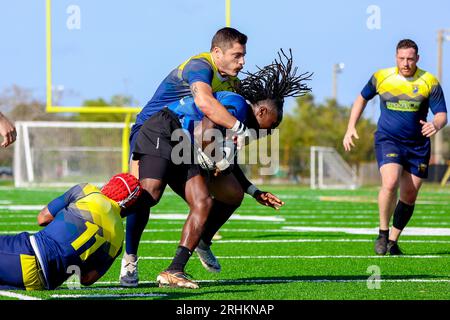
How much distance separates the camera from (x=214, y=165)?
280 inches

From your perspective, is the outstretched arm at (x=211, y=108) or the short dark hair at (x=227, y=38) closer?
the outstretched arm at (x=211, y=108)

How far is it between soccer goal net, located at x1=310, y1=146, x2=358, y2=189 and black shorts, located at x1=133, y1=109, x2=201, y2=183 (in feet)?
106

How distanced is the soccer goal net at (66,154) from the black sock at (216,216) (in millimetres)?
26550

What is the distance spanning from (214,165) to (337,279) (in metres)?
1.26

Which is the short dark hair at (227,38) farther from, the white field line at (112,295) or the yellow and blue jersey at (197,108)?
the white field line at (112,295)

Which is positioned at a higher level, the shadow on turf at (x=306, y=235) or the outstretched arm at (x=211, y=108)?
the outstretched arm at (x=211, y=108)

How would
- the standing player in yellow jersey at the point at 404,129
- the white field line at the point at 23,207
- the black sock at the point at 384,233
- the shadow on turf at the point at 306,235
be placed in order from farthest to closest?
the white field line at the point at 23,207 → the shadow on turf at the point at 306,235 → the standing player in yellow jersey at the point at 404,129 → the black sock at the point at 384,233

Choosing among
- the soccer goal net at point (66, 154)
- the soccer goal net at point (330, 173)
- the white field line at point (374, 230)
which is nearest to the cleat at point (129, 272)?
the white field line at point (374, 230)

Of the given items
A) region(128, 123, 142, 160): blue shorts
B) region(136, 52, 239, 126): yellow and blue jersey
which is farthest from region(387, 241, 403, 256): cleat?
region(128, 123, 142, 160): blue shorts

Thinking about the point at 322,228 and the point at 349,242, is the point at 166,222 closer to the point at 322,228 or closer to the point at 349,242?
the point at 322,228

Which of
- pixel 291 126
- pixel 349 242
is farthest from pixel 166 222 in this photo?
pixel 291 126

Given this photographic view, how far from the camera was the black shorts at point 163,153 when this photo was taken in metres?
7.21

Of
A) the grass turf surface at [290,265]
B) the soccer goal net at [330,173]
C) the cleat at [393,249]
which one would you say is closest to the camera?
the grass turf surface at [290,265]

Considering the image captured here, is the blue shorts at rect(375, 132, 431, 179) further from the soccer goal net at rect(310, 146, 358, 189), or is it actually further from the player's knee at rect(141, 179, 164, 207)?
the soccer goal net at rect(310, 146, 358, 189)
